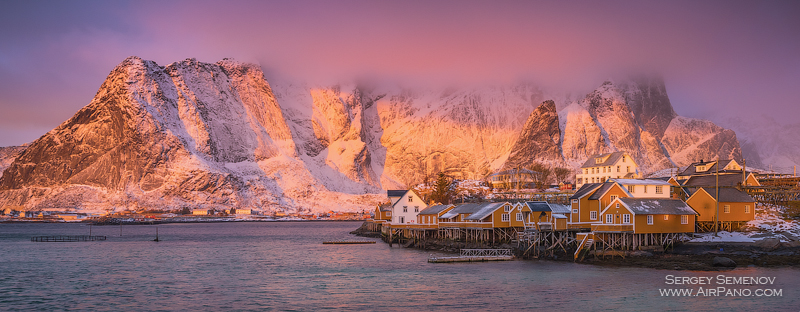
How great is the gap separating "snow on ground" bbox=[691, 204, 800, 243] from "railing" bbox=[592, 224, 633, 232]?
605 centimetres

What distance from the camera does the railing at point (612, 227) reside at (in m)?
50.0

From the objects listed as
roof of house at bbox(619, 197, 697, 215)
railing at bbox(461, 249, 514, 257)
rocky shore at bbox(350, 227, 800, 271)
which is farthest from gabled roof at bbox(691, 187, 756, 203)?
railing at bbox(461, 249, 514, 257)

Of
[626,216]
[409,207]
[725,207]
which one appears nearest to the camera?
[626,216]

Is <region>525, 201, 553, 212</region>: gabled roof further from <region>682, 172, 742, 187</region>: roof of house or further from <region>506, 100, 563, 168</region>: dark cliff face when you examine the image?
<region>506, 100, 563, 168</region>: dark cliff face

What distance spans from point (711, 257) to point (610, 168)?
60.2 metres

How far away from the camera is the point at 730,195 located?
5450 cm

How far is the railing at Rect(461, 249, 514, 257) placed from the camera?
5858cm

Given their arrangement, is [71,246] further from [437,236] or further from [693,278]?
[693,278]

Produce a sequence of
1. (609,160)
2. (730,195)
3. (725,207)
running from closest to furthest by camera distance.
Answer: (725,207) → (730,195) → (609,160)

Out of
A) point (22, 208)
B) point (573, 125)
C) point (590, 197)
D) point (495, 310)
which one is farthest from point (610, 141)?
point (22, 208)

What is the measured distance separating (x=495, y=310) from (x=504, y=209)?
33886 mm

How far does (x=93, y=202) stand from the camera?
7638 inches

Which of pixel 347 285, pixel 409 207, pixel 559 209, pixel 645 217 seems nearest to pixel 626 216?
pixel 645 217

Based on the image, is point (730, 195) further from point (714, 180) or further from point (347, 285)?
point (347, 285)
